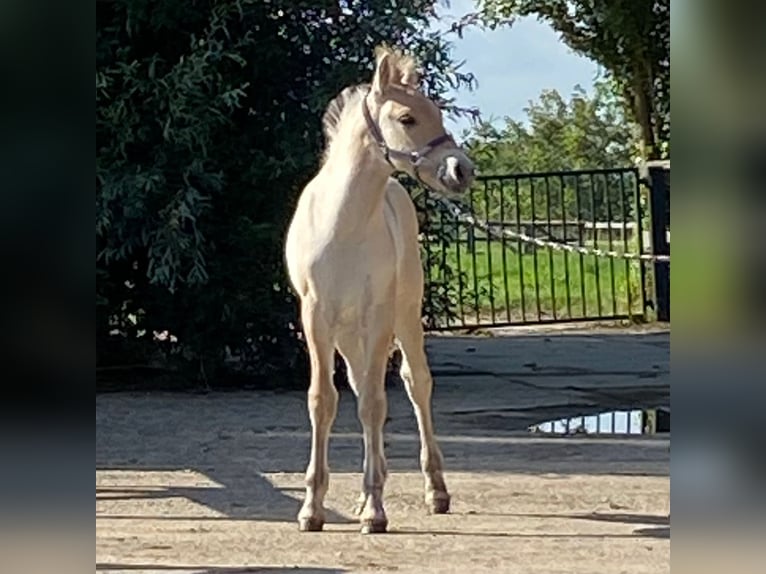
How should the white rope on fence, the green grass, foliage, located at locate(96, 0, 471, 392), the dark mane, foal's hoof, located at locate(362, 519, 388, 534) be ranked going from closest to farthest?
foal's hoof, located at locate(362, 519, 388, 534) < the dark mane < foliage, located at locate(96, 0, 471, 392) < the white rope on fence < the green grass

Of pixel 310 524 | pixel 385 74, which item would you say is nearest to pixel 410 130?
pixel 385 74

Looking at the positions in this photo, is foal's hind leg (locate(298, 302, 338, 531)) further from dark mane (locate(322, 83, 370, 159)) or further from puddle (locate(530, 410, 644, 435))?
puddle (locate(530, 410, 644, 435))

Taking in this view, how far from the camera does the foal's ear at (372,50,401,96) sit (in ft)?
16.7

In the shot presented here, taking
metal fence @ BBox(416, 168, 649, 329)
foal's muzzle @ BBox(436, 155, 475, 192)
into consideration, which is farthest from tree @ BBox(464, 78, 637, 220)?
foal's muzzle @ BBox(436, 155, 475, 192)

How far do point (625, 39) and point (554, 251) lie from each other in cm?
273

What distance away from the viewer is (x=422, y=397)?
586 cm

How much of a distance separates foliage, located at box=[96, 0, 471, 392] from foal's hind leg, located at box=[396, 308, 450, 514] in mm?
3606

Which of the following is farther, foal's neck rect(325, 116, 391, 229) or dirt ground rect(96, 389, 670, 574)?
foal's neck rect(325, 116, 391, 229)

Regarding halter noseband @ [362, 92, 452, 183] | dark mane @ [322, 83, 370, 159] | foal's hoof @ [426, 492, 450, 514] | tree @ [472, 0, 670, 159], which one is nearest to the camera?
halter noseband @ [362, 92, 452, 183]

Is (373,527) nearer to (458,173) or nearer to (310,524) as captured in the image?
(310,524)
